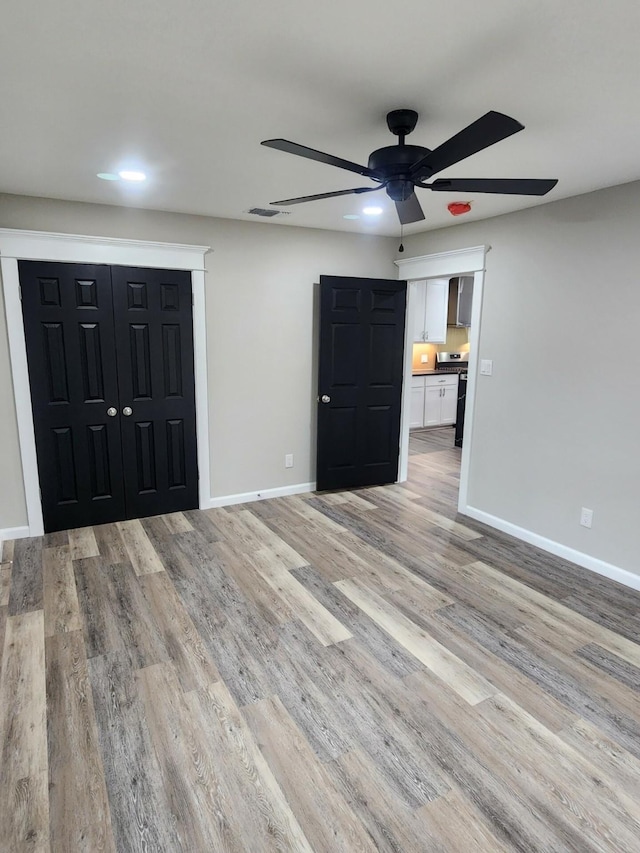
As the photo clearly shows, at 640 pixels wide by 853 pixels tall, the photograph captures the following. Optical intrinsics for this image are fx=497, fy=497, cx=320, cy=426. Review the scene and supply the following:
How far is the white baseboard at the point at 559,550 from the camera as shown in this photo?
10.3 feet

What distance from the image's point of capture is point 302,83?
1.80 m

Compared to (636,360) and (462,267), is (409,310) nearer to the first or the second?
(462,267)

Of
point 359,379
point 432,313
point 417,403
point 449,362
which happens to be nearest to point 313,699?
point 359,379

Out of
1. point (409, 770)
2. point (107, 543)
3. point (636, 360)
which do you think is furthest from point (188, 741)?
point (636, 360)

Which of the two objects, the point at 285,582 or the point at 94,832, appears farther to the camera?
the point at 285,582

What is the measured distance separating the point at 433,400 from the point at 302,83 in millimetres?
6402

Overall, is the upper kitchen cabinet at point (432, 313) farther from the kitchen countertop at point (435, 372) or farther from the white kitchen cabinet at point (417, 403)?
the white kitchen cabinet at point (417, 403)

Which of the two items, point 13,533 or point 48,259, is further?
point 13,533

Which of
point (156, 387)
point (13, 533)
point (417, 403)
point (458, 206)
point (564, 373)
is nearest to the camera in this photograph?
point (458, 206)

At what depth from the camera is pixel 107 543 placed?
144 inches

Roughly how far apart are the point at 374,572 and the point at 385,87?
8.72 ft

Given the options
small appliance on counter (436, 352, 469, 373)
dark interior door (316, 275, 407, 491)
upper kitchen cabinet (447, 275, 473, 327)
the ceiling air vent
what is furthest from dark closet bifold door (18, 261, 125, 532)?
upper kitchen cabinet (447, 275, 473, 327)

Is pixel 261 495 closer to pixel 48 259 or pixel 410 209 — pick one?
pixel 48 259

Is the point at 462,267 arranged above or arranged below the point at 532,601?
above
